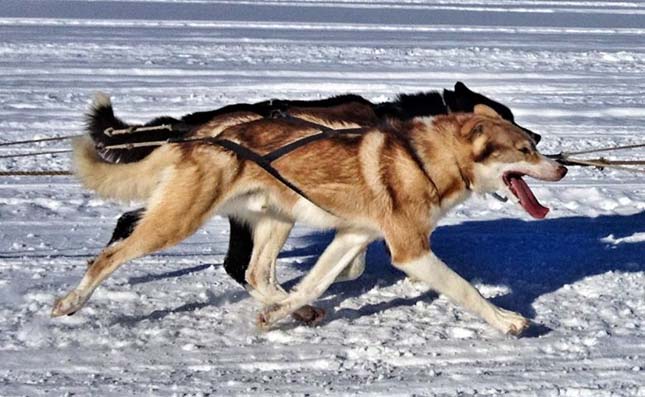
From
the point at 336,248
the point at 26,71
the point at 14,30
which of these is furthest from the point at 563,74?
the point at 336,248

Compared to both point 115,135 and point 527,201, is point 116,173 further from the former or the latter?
point 527,201

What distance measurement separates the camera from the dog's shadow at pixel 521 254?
5.28 meters

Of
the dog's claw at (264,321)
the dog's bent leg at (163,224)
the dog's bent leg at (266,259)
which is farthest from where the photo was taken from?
the dog's bent leg at (266,259)

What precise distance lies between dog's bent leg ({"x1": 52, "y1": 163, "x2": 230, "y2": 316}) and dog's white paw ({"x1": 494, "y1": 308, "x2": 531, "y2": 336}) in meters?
1.18

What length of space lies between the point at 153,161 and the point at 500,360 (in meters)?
1.55

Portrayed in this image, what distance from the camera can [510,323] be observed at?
15.2 ft

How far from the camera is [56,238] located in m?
5.91

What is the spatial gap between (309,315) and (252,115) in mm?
840

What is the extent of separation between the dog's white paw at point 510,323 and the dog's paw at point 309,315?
707mm

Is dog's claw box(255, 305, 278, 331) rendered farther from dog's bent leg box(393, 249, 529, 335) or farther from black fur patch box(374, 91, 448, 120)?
black fur patch box(374, 91, 448, 120)

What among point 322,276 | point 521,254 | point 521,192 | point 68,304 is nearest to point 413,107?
point 521,192

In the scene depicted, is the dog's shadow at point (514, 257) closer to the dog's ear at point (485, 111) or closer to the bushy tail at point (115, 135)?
the bushy tail at point (115, 135)

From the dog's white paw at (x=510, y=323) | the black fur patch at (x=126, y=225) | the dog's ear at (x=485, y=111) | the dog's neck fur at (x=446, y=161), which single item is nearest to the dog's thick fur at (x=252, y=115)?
the black fur patch at (x=126, y=225)

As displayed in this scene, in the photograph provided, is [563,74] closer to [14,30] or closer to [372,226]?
[14,30]
